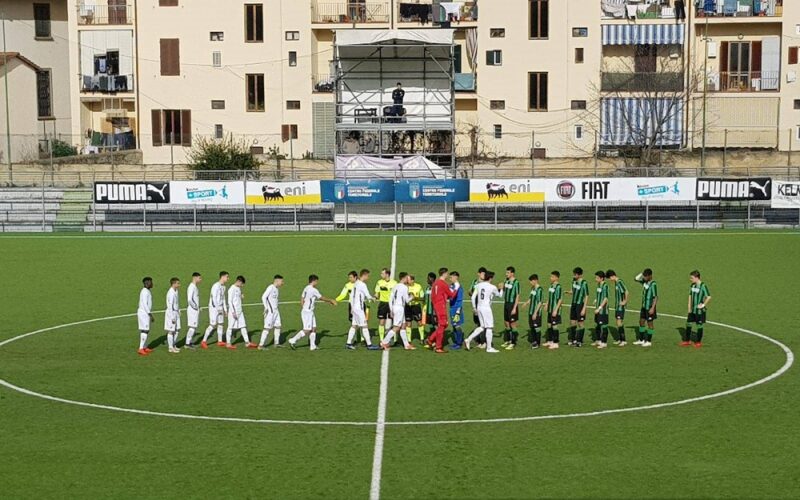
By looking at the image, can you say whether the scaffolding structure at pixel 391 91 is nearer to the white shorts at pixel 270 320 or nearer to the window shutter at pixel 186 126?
the window shutter at pixel 186 126

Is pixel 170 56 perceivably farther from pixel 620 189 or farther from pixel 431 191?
pixel 620 189

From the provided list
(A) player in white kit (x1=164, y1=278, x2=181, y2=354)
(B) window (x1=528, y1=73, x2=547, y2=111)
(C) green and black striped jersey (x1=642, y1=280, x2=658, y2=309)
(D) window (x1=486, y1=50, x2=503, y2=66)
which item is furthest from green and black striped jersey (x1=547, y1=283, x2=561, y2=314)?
(D) window (x1=486, y1=50, x2=503, y2=66)

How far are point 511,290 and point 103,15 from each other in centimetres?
5208

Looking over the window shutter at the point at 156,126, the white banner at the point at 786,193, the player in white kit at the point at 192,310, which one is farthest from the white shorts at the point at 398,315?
the window shutter at the point at 156,126

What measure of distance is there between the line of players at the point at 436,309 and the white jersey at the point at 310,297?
0.02 metres

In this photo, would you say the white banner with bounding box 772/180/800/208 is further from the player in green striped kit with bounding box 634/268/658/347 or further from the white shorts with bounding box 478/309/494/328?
the white shorts with bounding box 478/309/494/328

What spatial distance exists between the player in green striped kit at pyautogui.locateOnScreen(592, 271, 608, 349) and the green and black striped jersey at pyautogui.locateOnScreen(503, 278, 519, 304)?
5.96 ft

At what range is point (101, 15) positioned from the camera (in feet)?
230

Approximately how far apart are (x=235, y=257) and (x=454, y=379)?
21.1 meters

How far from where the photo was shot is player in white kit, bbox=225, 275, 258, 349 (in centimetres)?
2542

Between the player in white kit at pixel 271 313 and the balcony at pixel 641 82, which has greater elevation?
the balcony at pixel 641 82

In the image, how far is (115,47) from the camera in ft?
231

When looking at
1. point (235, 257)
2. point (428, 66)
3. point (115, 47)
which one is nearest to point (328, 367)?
point (235, 257)

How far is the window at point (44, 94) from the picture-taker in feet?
233
